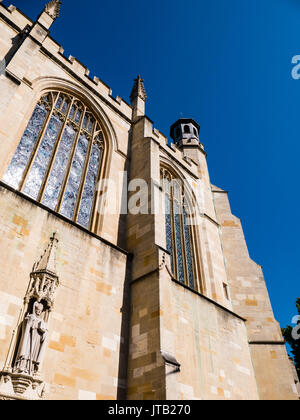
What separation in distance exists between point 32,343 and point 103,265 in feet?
8.75

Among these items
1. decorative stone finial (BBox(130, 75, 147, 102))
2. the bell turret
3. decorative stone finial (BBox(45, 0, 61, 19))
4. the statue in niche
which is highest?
the bell turret

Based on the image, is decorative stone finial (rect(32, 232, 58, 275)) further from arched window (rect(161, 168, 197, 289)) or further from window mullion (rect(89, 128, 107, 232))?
arched window (rect(161, 168, 197, 289))

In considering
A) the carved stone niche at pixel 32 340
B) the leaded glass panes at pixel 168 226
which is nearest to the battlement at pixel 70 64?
the leaded glass panes at pixel 168 226

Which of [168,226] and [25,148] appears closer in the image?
[25,148]

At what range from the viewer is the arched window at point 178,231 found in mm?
10859

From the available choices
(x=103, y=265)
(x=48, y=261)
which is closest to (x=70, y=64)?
(x=103, y=265)

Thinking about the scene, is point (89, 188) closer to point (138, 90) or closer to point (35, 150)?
point (35, 150)

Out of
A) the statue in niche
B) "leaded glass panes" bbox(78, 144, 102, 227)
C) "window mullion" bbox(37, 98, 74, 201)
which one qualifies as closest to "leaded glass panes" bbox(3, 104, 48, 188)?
"window mullion" bbox(37, 98, 74, 201)

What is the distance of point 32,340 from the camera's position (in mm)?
5098

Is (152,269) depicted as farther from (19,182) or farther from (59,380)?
(19,182)

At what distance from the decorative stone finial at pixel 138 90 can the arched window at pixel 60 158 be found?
406cm

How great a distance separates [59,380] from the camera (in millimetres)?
5395

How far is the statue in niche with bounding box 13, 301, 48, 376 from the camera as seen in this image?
15.9ft

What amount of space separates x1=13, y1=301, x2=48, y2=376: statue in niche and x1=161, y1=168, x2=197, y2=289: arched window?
5742 millimetres
